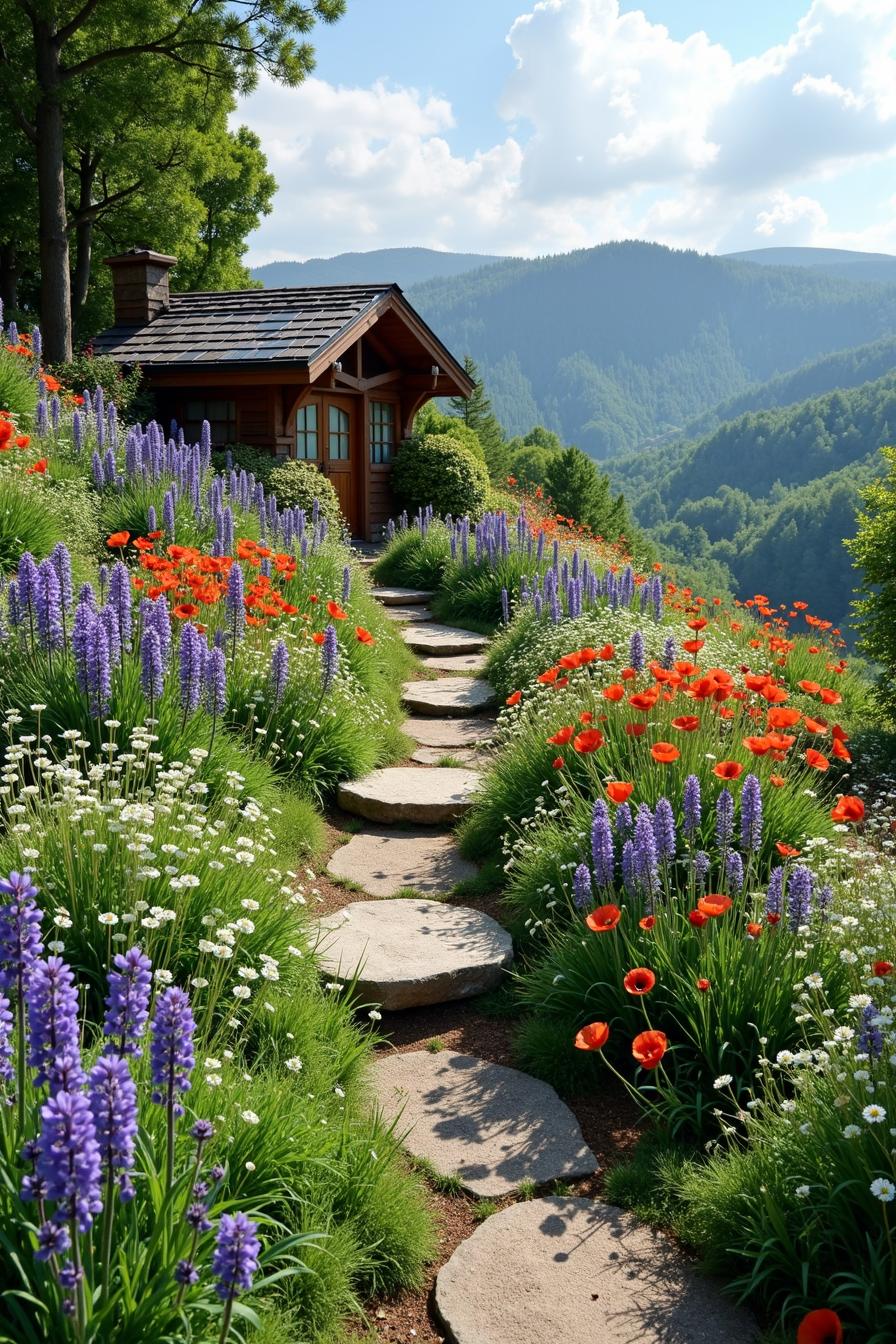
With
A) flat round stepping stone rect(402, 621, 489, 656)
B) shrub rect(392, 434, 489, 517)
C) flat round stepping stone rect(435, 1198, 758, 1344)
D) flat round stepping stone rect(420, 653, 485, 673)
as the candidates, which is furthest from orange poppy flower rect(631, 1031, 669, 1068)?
shrub rect(392, 434, 489, 517)

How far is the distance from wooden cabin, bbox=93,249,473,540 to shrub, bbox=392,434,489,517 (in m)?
0.58

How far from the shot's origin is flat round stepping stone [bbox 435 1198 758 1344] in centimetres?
270

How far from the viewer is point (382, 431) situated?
19781 millimetres

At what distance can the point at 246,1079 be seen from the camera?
2.88m

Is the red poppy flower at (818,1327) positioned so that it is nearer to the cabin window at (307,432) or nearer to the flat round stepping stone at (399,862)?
the flat round stepping stone at (399,862)

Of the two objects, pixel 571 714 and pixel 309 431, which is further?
pixel 309 431

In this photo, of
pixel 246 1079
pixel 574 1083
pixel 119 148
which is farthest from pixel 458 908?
pixel 119 148

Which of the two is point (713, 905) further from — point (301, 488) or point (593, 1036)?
point (301, 488)

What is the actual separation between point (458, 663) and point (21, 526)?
443 centimetres

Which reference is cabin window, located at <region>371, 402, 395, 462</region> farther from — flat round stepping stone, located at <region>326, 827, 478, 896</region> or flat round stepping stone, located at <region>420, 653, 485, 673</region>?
flat round stepping stone, located at <region>326, 827, 478, 896</region>

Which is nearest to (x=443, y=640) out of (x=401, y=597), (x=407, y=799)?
(x=401, y=597)

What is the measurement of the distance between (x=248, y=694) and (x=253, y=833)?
1556 millimetres

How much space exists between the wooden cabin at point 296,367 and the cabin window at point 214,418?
0.02m

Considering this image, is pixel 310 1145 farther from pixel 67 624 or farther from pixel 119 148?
pixel 119 148
